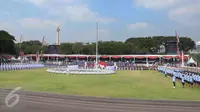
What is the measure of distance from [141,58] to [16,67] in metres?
65.7

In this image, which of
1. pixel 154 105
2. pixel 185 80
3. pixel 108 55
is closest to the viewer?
pixel 154 105

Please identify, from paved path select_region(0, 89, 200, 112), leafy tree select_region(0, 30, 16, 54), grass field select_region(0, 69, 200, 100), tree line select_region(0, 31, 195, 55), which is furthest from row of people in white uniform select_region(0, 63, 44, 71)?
tree line select_region(0, 31, 195, 55)

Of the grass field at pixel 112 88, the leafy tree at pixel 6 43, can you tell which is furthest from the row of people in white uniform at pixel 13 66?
the leafy tree at pixel 6 43

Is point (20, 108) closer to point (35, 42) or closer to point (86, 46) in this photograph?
point (86, 46)

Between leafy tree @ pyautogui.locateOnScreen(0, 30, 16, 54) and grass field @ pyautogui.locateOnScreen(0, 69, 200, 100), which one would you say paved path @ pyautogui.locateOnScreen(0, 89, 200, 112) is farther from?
leafy tree @ pyautogui.locateOnScreen(0, 30, 16, 54)

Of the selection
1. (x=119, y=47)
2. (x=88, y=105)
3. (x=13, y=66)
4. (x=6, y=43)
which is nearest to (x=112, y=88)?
(x=88, y=105)

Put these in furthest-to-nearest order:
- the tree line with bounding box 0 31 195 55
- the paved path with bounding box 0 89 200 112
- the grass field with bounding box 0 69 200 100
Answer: the tree line with bounding box 0 31 195 55 → the grass field with bounding box 0 69 200 100 → the paved path with bounding box 0 89 200 112

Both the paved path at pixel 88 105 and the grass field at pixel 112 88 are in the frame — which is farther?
the grass field at pixel 112 88

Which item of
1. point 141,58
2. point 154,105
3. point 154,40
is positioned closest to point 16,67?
point 154,105

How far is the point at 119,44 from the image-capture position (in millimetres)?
122812

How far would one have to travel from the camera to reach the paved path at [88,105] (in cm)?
1441

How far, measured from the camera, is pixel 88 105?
52.0ft

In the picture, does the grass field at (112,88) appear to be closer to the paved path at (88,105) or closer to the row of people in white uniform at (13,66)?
the paved path at (88,105)

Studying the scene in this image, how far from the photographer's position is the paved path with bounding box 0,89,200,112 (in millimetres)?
14406
